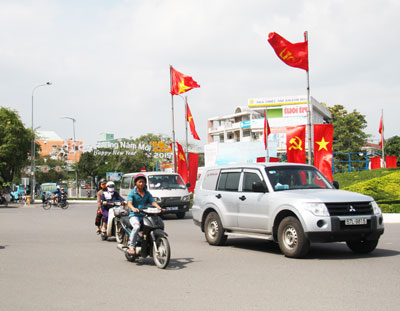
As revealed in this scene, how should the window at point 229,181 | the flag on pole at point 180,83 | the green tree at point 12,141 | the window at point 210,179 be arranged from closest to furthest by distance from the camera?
the window at point 229,181 → the window at point 210,179 → the flag on pole at point 180,83 → the green tree at point 12,141

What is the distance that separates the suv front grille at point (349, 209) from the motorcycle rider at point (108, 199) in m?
6.10

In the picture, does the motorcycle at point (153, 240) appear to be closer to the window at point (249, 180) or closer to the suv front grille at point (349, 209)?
the window at point (249, 180)

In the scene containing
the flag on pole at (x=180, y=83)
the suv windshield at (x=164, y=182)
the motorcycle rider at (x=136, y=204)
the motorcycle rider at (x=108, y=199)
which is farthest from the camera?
the flag on pole at (x=180, y=83)

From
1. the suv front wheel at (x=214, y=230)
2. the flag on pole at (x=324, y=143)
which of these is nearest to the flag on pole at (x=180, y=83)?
the flag on pole at (x=324, y=143)

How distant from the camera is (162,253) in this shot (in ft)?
29.0

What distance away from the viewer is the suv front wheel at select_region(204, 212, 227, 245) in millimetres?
12047

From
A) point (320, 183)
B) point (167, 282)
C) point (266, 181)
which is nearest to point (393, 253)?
point (320, 183)

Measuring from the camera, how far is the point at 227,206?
11844 mm

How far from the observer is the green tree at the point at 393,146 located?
72.6 metres

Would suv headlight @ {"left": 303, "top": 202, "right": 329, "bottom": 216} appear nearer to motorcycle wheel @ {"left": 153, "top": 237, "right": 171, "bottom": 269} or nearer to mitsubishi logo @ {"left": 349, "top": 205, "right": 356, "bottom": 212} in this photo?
mitsubishi logo @ {"left": 349, "top": 205, "right": 356, "bottom": 212}

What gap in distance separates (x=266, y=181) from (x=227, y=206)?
1.34 metres

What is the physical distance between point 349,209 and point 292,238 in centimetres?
118

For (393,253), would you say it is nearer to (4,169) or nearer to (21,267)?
(21,267)

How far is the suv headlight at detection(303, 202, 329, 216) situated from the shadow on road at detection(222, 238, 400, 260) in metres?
0.92
